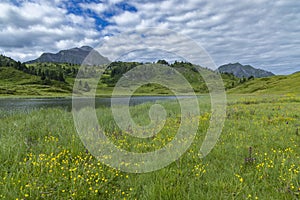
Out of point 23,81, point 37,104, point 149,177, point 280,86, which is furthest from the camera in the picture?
point 23,81

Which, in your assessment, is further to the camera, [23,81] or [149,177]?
[23,81]

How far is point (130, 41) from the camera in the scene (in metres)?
9.51

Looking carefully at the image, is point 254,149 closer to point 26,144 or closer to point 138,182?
point 138,182

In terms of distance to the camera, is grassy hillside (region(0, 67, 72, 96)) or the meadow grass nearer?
the meadow grass

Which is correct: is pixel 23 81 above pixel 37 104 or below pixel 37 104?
above

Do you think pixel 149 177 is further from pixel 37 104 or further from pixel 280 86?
pixel 280 86

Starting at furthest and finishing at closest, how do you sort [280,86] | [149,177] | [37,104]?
[280,86], [37,104], [149,177]

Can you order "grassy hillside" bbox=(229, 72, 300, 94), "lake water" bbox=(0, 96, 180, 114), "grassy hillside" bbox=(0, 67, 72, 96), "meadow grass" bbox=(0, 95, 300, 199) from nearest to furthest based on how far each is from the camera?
1. "meadow grass" bbox=(0, 95, 300, 199)
2. "lake water" bbox=(0, 96, 180, 114)
3. "grassy hillside" bbox=(229, 72, 300, 94)
4. "grassy hillside" bbox=(0, 67, 72, 96)

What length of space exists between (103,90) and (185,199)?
5262 inches

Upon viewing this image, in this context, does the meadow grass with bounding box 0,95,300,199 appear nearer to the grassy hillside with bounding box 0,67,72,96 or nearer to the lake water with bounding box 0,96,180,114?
the lake water with bounding box 0,96,180,114

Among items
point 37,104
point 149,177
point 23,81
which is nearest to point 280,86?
point 37,104

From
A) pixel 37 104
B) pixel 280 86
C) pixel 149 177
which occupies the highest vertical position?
pixel 280 86

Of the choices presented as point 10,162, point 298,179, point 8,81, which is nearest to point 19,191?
point 10,162

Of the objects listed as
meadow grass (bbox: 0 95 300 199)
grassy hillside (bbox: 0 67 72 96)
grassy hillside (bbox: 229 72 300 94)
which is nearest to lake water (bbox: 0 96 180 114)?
meadow grass (bbox: 0 95 300 199)
